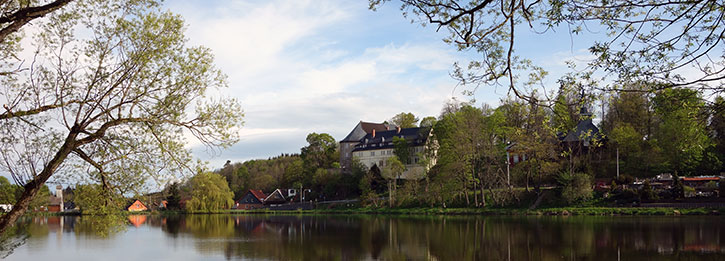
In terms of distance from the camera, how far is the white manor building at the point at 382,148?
70.1 m

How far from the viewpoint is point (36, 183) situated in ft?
30.6

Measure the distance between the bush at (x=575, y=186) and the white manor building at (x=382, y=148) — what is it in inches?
865

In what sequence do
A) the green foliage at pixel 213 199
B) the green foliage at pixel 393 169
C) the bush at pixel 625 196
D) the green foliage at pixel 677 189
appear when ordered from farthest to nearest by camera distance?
the green foliage at pixel 213 199, the green foliage at pixel 393 169, the bush at pixel 625 196, the green foliage at pixel 677 189

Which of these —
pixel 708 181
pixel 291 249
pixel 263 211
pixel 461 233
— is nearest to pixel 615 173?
pixel 708 181

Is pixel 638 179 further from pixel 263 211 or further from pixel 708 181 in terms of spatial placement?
pixel 263 211

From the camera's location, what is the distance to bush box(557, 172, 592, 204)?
43.0 metres

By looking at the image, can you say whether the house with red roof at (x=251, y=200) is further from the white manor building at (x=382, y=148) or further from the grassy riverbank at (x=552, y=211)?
the grassy riverbank at (x=552, y=211)

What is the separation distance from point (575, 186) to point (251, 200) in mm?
51210

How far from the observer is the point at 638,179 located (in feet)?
151

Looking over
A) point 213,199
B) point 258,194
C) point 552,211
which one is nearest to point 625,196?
point 552,211

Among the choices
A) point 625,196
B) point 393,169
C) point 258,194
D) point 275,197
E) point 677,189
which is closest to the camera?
point 677,189

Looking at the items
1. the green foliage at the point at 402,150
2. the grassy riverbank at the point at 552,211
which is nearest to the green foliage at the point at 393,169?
the grassy riverbank at the point at 552,211

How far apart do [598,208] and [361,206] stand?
2794 centimetres

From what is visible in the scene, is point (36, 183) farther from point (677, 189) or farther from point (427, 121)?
point (427, 121)
